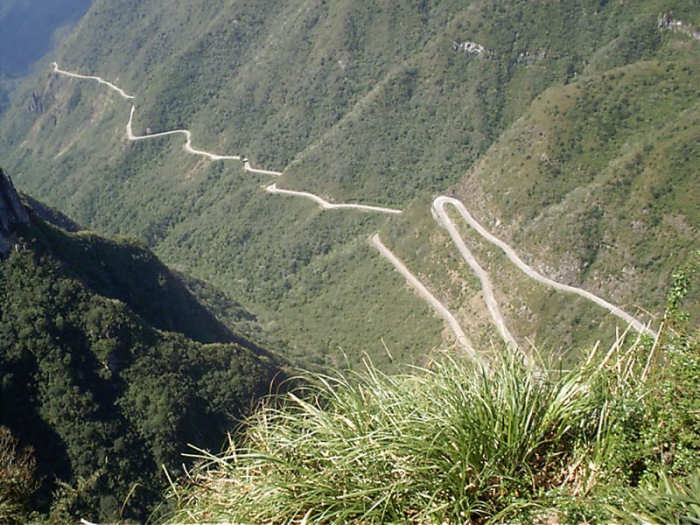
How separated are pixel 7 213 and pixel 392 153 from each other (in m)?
62.0

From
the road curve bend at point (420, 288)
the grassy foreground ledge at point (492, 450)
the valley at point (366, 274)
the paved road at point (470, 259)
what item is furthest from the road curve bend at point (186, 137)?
the grassy foreground ledge at point (492, 450)

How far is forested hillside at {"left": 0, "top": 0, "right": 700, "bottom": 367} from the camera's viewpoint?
45.0 meters

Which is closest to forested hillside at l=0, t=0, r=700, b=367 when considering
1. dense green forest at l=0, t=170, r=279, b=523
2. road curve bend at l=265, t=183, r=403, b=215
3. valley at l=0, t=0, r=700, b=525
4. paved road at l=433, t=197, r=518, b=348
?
valley at l=0, t=0, r=700, b=525

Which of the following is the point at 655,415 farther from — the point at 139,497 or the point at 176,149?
the point at 176,149

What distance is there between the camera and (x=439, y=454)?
15.0ft

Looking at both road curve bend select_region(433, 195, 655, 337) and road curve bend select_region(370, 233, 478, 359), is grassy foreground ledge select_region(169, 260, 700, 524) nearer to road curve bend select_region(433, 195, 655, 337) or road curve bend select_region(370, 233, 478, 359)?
road curve bend select_region(433, 195, 655, 337)

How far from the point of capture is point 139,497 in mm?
26062

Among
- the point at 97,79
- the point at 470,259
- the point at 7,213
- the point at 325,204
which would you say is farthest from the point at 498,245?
the point at 97,79

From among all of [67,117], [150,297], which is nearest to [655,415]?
[150,297]

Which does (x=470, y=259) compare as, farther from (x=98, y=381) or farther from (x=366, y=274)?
(x=98, y=381)

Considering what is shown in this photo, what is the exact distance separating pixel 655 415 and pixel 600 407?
499 mm

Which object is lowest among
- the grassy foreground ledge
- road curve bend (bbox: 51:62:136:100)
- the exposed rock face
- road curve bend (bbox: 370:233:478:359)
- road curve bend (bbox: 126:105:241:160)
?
road curve bend (bbox: 370:233:478:359)

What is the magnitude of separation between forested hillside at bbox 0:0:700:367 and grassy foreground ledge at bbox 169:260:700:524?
462 centimetres

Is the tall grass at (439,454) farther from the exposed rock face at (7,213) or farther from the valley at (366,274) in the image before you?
the exposed rock face at (7,213)
